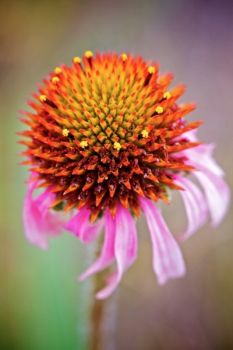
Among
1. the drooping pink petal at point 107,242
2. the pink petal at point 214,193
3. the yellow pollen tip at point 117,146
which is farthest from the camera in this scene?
the pink petal at point 214,193

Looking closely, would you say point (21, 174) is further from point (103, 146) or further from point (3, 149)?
point (103, 146)

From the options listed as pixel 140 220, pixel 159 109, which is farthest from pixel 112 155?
pixel 140 220

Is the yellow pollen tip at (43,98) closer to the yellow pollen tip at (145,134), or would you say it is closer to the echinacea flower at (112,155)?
the echinacea flower at (112,155)

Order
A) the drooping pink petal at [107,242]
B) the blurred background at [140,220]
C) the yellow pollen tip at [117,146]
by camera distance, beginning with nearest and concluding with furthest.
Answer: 1. the yellow pollen tip at [117,146]
2. the drooping pink petal at [107,242]
3. the blurred background at [140,220]

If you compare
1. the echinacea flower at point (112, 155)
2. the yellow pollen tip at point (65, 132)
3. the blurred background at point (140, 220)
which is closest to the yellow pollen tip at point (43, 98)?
the echinacea flower at point (112, 155)

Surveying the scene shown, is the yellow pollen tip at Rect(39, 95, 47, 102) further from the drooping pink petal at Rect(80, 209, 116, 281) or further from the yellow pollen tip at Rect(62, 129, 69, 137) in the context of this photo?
the drooping pink petal at Rect(80, 209, 116, 281)

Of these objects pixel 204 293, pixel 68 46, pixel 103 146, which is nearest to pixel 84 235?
pixel 103 146
